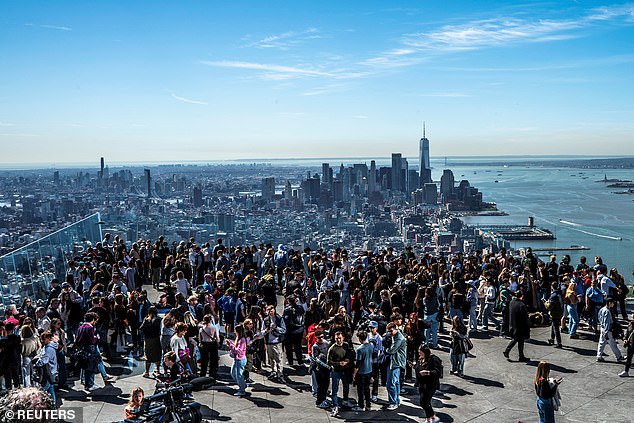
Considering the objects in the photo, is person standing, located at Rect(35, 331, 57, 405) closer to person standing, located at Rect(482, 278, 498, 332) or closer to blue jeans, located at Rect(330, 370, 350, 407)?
blue jeans, located at Rect(330, 370, 350, 407)

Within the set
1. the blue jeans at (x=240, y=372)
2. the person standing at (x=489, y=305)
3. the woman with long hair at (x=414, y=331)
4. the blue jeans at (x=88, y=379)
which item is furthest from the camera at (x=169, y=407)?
the person standing at (x=489, y=305)

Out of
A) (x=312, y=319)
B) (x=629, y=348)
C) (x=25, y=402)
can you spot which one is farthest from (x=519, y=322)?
(x=25, y=402)

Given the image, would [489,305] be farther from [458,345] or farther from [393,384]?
[393,384]

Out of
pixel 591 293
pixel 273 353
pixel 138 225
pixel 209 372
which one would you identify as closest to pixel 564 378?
pixel 591 293

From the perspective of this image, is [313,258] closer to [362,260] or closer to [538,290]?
[362,260]

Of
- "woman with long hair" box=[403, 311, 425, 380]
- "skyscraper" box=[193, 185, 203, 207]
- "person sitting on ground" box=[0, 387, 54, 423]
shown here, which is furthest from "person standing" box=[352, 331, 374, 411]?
"skyscraper" box=[193, 185, 203, 207]

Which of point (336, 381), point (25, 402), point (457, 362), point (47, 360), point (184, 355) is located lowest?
point (457, 362)

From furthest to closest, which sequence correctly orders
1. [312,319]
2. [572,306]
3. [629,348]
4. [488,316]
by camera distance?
[488,316], [572,306], [312,319], [629,348]
